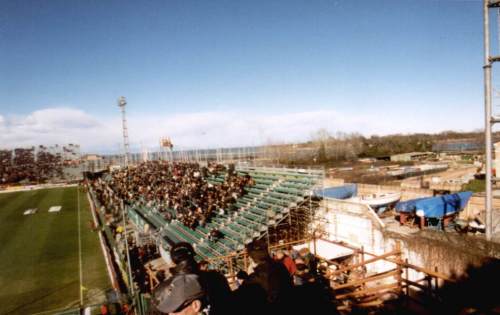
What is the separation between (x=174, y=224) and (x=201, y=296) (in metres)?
19.2

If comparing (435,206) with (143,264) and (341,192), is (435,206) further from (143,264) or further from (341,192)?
(143,264)

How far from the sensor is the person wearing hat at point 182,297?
5.60ft

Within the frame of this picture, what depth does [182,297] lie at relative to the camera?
1.71 metres

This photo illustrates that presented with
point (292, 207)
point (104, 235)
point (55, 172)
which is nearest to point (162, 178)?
point (104, 235)

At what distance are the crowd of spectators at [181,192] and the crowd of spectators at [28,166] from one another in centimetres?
4106

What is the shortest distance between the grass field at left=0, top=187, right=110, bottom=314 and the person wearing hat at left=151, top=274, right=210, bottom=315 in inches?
516

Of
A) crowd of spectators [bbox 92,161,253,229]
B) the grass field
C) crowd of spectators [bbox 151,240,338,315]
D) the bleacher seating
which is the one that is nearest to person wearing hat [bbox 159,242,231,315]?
crowd of spectators [bbox 151,240,338,315]

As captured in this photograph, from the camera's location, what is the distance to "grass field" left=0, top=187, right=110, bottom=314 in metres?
13.1

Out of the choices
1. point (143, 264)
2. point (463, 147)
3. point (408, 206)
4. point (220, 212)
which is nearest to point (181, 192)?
point (220, 212)

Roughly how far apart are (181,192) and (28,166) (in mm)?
69190

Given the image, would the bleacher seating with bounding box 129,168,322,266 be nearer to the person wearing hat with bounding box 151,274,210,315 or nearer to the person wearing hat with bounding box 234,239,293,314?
the person wearing hat with bounding box 234,239,293,314

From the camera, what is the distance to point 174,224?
19938 mm

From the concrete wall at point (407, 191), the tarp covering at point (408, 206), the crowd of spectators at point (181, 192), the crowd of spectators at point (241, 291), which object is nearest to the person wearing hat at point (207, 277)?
the crowd of spectators at point (241, 291)

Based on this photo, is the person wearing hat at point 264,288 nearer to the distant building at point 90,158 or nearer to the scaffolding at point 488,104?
the scaffolding at point 488,104
